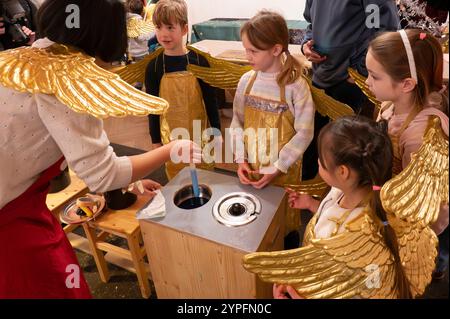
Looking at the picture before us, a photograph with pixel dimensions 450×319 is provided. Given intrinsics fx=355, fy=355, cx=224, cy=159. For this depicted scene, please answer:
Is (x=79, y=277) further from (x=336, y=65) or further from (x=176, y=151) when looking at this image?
(x=336, y=65)

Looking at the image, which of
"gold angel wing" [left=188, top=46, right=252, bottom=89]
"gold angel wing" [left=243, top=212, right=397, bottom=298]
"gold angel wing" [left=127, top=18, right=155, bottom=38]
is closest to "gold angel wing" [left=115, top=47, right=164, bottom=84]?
"gold angel wing" [left=188, top=46, right=252, bottom=89]

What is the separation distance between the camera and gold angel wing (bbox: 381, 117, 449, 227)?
0.59 meters

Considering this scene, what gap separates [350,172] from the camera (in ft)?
2.79

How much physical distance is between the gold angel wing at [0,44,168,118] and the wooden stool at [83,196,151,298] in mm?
764

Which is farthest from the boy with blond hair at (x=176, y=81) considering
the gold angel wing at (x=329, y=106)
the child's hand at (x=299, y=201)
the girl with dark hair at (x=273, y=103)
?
the child's hand at (x=299, y=201)

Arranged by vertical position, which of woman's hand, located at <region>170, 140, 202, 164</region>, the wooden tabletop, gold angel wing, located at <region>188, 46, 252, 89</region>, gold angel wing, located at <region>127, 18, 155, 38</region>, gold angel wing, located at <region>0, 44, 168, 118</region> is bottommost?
the wooden tabletop

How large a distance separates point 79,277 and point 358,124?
0.90 metres

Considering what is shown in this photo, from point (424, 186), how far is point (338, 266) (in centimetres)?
22

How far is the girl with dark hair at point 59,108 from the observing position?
0.75 metres

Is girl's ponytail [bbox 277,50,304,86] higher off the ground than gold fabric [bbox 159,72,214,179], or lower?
higher

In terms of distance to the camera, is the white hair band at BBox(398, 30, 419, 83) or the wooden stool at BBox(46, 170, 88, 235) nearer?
the white hair band at BBox(398, 30, 419, 83)

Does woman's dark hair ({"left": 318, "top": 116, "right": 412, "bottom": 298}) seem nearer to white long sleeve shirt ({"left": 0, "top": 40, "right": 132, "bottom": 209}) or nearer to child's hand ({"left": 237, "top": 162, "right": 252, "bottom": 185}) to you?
child's hand ({"left": 237, "top": 162, "right": 252, "bottom": 185})

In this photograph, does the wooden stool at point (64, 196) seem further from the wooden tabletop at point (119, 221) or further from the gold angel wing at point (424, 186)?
the gold angel wing at point (424, 186)

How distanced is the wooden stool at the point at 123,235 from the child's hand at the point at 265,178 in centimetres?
54
